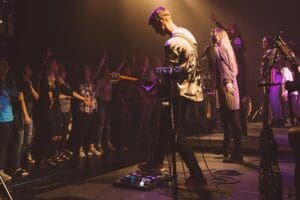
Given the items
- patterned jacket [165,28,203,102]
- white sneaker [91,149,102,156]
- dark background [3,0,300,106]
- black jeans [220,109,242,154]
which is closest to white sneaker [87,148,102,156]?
white sneaker [91,149,102,156]

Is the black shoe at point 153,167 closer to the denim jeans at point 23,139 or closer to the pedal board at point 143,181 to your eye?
the pedal board at point 143,181

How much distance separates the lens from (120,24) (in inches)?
520

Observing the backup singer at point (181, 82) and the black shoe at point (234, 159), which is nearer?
the backup singer at point (181, 82)

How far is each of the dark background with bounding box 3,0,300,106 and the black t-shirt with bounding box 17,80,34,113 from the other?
267cm

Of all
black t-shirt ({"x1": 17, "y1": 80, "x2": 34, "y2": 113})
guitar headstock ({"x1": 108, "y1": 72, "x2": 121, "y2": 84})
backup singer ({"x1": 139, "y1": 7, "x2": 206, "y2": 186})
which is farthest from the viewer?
black t-shirt ({"x1": 17, "y1": 80, "x2": 34, "y2": 113})

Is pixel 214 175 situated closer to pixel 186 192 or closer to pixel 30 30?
pixel 186 192

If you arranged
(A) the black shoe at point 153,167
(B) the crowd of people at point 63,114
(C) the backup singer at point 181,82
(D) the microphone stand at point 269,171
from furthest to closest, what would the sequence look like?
(B) the crowd of people at point 63,114, (A) the black shoe at point 153,167, (C) the backup singer at point 181,82, (D) the microphone stand at point 269,171

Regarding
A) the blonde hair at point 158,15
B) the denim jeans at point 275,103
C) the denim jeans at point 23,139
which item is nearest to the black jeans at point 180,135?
the blonde hair at point 158,15

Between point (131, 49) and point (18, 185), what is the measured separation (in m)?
8.61

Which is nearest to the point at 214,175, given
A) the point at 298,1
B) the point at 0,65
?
the point at 0,65

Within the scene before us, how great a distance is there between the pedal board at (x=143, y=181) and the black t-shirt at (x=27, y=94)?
2673 millimetres

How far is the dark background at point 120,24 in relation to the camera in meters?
9.78

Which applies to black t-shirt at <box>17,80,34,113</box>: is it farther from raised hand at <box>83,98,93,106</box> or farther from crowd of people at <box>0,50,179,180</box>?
raised hand at <box>83,98,93,106</box>

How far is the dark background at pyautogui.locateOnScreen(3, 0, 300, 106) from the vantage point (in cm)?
978
